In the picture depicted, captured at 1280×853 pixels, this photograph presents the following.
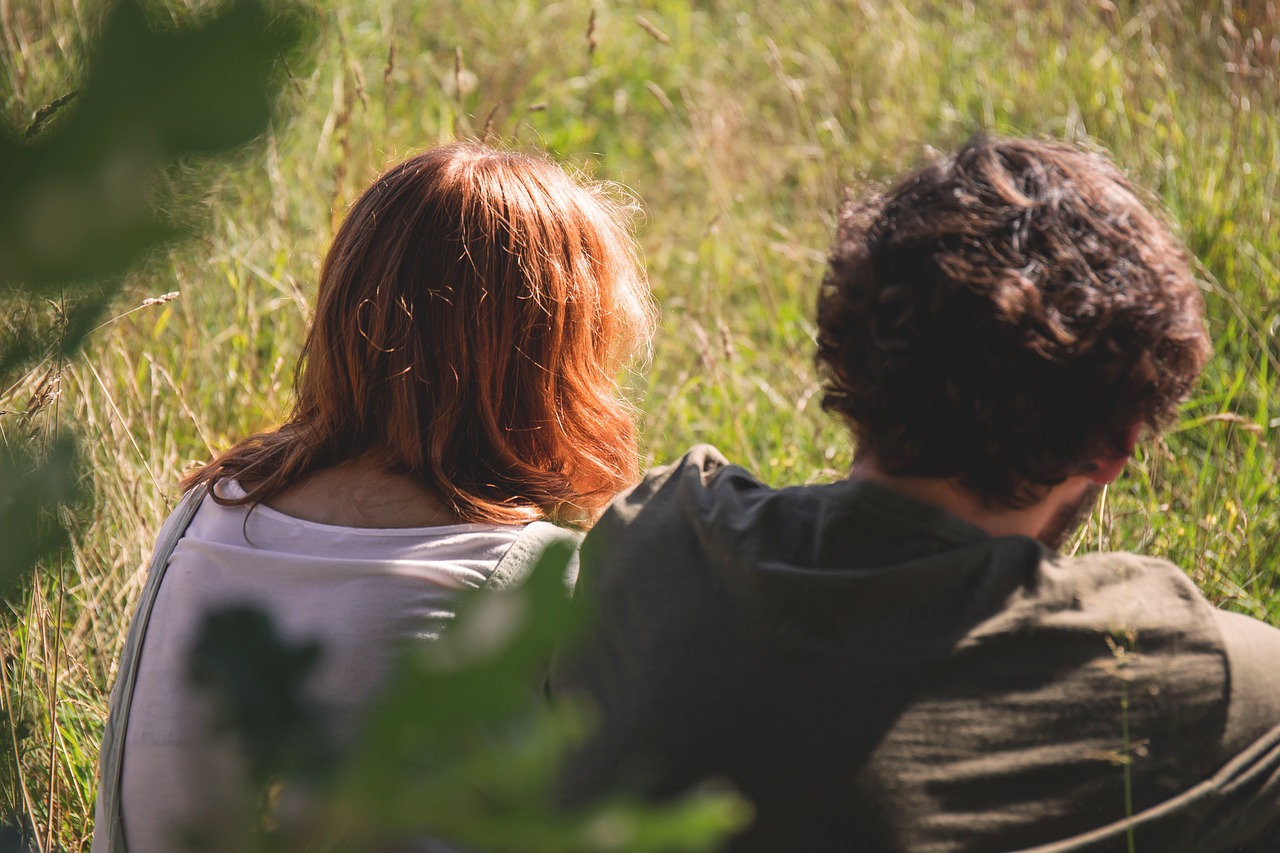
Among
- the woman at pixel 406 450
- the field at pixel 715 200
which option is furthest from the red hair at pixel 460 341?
the field at pixel 715 200

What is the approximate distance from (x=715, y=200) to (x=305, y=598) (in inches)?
125

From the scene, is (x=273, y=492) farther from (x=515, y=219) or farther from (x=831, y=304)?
(x=831, y=304)

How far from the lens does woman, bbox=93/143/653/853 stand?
1.56 metres

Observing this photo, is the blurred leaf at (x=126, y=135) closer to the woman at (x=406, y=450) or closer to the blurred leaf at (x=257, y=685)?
the blurred leaf at (x=257, y=685)

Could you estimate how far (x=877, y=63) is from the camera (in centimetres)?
514

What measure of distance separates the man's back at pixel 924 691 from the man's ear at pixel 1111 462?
0.15 meters

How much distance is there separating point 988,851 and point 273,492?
1081 mm

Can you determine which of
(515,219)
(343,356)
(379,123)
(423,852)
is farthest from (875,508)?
(379,123)

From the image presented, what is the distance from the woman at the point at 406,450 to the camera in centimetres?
156

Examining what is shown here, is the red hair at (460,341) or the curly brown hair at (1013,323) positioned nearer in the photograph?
the curly brown hair at (1013,323)

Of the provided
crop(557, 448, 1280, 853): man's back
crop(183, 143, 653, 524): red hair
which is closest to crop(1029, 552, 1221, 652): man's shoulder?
crop(557, 448, 1280, 853): man's back

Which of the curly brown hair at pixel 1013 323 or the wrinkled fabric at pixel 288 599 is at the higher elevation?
Answer: the curly brown hair at pixel 1013 323

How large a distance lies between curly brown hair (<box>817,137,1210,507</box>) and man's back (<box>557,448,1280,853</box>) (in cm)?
10

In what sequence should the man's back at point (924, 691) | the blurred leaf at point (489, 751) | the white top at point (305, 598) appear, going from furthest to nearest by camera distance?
the white top at point (305, 598), the man's back at point (924, 691), the blurred leaf at point (489, 751)
